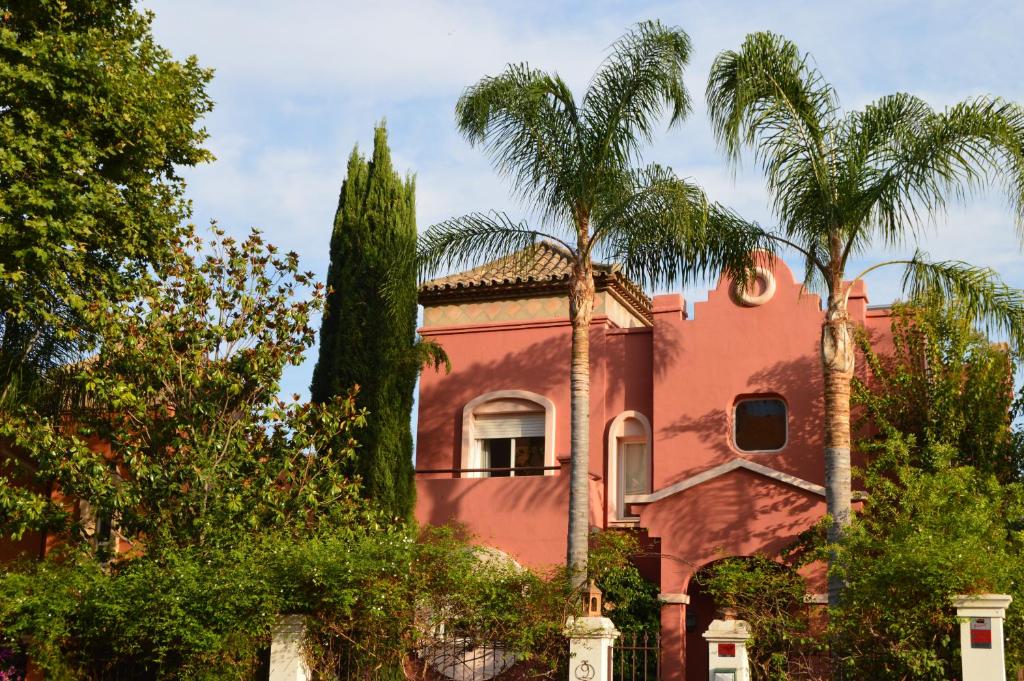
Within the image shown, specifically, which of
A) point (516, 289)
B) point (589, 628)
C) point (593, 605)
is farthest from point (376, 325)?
point (589, 628)

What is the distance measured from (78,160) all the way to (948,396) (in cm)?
1366

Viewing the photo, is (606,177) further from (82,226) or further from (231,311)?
(82,226)

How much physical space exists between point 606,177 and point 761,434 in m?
6.09

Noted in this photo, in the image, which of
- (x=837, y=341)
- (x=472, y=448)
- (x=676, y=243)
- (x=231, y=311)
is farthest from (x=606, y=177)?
(x=472, y=448)

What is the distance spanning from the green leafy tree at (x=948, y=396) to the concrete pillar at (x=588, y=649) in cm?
776

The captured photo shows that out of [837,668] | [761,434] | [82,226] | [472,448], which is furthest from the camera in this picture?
[472,448]

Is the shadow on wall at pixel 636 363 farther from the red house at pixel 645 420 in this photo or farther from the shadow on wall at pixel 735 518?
A: the shadow on wall at pixel 735 518

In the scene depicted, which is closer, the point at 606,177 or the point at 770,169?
the point at 770,169

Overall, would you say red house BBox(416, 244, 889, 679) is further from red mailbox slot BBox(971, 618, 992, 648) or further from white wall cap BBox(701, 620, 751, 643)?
red mailbox slot BBox(971, 618, 992, 648)

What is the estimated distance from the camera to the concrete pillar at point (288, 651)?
42.8 ft

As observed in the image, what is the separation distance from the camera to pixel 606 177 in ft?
58.6

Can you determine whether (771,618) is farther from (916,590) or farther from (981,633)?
(981,633)

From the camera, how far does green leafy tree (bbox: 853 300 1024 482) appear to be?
18859 millimetres

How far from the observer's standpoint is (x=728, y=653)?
13000mm
